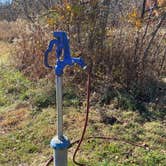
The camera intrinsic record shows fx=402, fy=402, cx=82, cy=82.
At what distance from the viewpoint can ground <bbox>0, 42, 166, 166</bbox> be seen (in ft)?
13.2

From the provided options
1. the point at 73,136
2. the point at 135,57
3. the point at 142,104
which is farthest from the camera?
the point at 135,57

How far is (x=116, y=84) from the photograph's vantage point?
18.7 ft

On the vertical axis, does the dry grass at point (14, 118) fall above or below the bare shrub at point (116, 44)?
below

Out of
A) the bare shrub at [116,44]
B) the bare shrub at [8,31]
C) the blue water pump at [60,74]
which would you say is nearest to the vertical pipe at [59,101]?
the blue water pump at [60,74]

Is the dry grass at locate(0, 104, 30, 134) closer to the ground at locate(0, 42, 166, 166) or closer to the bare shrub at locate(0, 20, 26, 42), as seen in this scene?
Answer: the ground at locate(0, 42, 166, 166)

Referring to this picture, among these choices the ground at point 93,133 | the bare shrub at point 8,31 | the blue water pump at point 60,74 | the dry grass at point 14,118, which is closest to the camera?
the blue water pump at point 60,74

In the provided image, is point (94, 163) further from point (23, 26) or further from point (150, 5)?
point (23, 26)

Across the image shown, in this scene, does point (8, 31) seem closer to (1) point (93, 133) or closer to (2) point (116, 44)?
(2) point (116, 44)

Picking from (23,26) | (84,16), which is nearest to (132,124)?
(84,16)

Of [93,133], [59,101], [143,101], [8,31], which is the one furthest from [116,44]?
[8,31]

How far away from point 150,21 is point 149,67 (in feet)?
2.14

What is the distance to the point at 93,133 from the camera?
14.8ft

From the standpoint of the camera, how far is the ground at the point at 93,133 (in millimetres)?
4027

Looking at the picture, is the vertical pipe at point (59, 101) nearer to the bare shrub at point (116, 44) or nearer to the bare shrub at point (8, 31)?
the bare shrub at point (116, 44)
